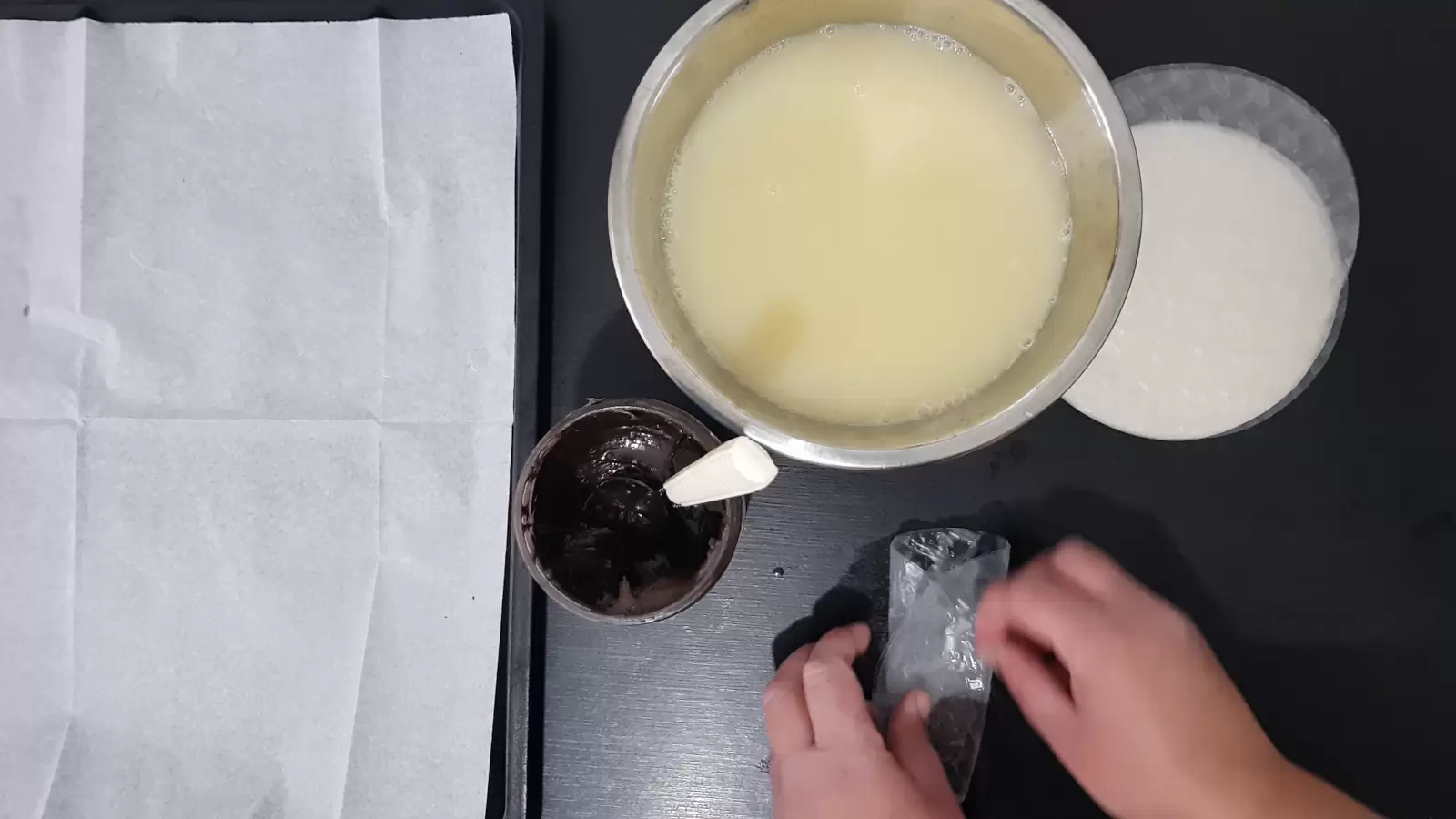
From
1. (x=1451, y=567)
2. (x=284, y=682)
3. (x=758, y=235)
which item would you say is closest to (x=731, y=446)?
(x=758, y=235)

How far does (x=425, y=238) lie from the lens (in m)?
0.67

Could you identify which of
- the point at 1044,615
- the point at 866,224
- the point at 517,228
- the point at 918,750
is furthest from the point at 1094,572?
the point at 517,228

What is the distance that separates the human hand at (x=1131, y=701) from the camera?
550 mm

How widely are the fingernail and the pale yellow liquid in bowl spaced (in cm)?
21

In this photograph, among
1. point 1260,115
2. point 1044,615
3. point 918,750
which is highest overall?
point 1260,115

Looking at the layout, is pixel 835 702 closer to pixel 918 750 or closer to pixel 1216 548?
pixel 918 750

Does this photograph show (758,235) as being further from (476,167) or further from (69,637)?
(69,637)

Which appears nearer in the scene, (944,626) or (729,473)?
(729,473)

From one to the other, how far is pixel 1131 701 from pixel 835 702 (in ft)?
0.60

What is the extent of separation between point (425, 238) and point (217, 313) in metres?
0.17

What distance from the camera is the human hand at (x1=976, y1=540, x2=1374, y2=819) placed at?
55 cm

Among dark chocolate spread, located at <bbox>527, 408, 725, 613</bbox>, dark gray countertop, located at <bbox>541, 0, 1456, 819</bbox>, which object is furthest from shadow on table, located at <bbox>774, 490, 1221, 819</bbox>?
dark chocolate spread, located at <bbox>527, 408, 725, 613</bbox>

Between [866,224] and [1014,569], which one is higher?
[866,224]

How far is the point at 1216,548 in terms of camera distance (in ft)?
2.08
